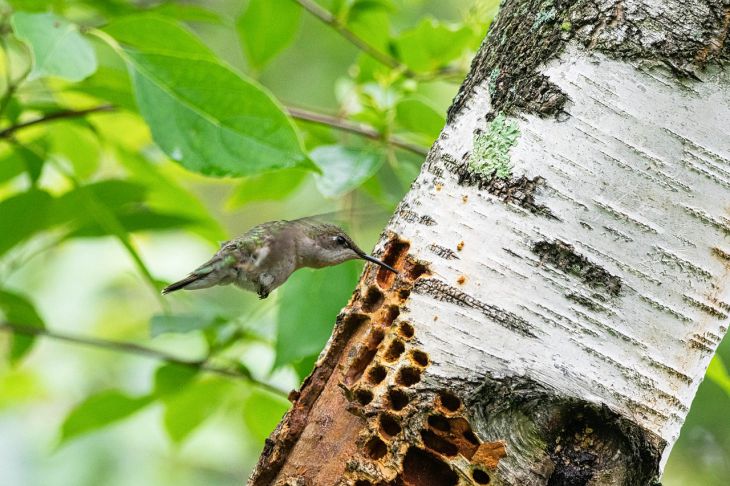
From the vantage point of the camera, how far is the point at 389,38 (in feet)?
7.97

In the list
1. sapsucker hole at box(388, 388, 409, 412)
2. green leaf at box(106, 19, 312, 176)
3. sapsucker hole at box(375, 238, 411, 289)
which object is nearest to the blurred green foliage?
green leaf at box(106, 19, 312, 176)

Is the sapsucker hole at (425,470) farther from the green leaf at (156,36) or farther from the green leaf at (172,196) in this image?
the green leaf at (172,196)

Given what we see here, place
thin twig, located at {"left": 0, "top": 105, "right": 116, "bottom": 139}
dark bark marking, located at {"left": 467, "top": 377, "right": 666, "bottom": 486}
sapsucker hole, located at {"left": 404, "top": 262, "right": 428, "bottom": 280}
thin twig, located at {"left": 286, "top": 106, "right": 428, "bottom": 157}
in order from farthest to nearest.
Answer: thin twig, located at {"left": 286, "top": 106, "right": 428, "bottom": 157} → thin twig, located at {"left": 0, "top": 105, "right": 116, "bottom": 139} → sapsucker hole, located at {"left": 404, "top": 262, "right": 428, "bottom": 280} → dark bark marking, located at {"left": 467, "top": 377, "right": 666, "bottom": 486}

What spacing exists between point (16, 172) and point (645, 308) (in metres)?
2.02

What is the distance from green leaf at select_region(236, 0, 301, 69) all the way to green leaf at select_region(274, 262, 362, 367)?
75cm

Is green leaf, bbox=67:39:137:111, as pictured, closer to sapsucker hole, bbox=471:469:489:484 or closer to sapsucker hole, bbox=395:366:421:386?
sapsucker hole, bbox=395:366:421:386

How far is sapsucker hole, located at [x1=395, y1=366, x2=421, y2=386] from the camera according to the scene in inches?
58.5

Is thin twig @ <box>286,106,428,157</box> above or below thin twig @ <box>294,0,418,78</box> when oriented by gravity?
below

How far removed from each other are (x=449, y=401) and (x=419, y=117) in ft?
3.30

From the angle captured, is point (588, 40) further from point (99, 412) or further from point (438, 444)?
point (99, 412)

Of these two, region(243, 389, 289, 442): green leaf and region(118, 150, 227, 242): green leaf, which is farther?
region(118, 150, 227, 242): green leaf

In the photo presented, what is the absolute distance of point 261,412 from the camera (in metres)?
2.54

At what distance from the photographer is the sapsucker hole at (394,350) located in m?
1.52

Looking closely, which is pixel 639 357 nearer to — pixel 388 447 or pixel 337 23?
pixel 388 447
